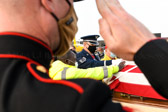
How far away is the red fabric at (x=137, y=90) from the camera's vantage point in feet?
4.36

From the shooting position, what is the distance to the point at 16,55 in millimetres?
375

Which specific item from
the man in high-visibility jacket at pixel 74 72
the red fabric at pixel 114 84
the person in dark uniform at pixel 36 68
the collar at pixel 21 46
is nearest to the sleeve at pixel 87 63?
the man in high-visibility jacket at pixel 74 72

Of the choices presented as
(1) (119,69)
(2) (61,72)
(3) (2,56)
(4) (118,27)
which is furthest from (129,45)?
(1) (119,69)

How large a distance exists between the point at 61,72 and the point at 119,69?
3.11 ft

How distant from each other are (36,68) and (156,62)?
40 cm

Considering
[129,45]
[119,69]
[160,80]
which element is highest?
[129,45]

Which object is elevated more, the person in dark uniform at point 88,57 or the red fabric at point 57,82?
the red fabric at point 57,82

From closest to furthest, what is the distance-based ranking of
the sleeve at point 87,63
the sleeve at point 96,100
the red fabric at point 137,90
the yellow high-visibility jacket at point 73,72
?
the sleeve at point 96,100, the red fabric at point 137,90, the yellow high-visibility jacket at point 73,72, the sleeve at point 87,63

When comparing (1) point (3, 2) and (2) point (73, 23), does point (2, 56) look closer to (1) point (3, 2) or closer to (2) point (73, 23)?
(1) point (3, 2)

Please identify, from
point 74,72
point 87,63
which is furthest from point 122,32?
point 87,63

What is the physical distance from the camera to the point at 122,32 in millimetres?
471

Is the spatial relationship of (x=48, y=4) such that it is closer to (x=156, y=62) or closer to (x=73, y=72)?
(x=156, y=62)

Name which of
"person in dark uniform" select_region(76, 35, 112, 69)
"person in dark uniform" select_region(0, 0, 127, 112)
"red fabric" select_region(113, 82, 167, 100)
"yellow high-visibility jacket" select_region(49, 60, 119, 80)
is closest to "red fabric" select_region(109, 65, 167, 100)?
"red fabric" select_region(113, 82, 167, 100)

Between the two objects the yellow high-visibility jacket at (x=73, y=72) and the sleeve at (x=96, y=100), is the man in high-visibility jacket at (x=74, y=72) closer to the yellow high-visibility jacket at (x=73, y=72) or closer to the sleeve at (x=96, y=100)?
the yellow high-visibility jacket at (x=73, y=72)
